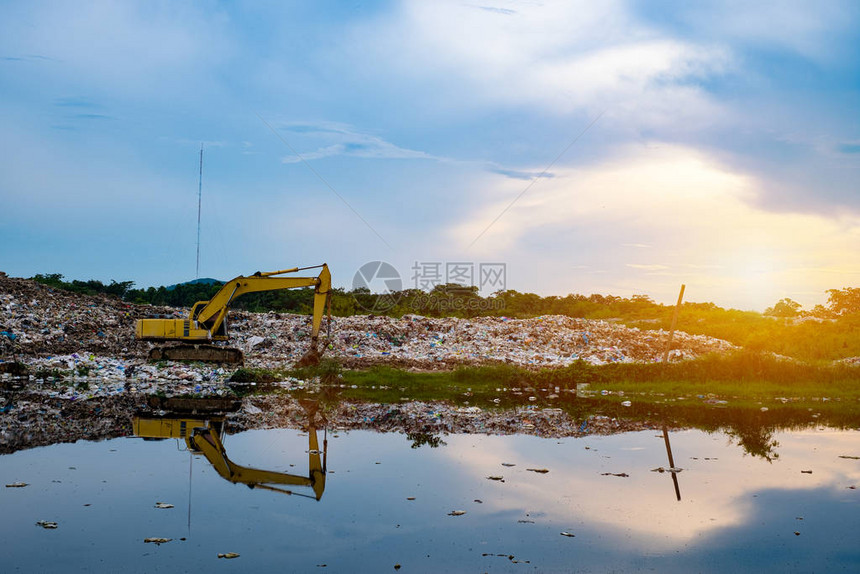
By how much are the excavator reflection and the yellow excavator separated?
6.19 meters

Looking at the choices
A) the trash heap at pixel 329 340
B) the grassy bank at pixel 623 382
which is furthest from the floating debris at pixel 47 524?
the trash heap at pixel 329 340

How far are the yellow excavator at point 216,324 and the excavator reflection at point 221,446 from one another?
6187mm

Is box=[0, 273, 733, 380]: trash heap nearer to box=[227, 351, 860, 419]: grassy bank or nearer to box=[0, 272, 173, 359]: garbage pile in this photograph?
box=[0, 272, 173, 359]: garbage pile

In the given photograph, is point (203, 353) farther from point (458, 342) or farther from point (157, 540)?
point (157, 540)

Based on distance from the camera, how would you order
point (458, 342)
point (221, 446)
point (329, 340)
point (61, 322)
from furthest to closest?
point (61, 322), point (458, 342), point (329, 340), point (221, 446)

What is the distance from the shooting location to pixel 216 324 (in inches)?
750

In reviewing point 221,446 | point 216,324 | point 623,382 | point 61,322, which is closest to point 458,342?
point 623,382

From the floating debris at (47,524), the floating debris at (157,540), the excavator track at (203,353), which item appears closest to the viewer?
the floating debris at (157,540)

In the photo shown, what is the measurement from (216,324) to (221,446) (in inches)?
427

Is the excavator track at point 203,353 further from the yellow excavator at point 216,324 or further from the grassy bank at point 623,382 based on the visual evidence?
the grassy bank at point 623,382

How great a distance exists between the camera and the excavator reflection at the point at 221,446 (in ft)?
23.3

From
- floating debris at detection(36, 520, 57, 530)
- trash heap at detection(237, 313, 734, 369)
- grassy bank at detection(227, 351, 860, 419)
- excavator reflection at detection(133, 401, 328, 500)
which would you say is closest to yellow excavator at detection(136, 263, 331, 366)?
trash heap at detection(237, 313, 734, 369)

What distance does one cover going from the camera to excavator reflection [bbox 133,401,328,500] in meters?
7.09

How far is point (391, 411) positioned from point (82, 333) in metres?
15.4
